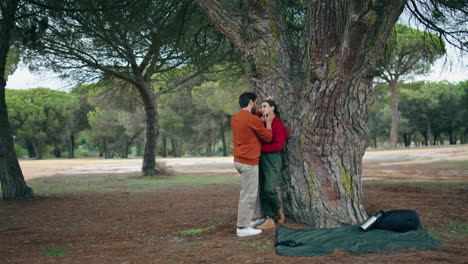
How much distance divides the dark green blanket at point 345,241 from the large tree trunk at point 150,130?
11254 millimetres

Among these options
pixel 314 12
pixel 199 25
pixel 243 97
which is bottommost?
pixel 243 97

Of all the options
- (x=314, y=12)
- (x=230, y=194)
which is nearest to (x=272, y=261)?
(x=314, y=12)

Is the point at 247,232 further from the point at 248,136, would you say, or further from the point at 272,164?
the point at 248,136

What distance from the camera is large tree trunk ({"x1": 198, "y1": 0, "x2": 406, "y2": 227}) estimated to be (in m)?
4.57

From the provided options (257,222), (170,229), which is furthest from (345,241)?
(170,229)

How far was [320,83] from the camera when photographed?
189 inches

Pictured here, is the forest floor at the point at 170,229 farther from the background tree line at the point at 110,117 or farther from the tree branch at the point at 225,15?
the background tree line at the point at 110,117

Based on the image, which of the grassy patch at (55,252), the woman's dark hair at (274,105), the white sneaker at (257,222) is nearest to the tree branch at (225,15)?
the woman's dark hair at (274,105)

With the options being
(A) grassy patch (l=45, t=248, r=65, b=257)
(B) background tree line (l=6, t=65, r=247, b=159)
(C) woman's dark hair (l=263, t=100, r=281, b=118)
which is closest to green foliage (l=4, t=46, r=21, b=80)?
(A) grassy patch (l=45, t=248, r=65, b=257)

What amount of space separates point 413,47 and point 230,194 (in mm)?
25853

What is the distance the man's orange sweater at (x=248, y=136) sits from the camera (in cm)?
482

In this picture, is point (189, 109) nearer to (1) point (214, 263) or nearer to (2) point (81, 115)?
(2) point (81, 115)

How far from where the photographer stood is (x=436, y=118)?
47.6m

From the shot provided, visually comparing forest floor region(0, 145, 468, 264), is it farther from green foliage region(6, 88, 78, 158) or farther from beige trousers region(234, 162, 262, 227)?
green foliage region(6, 88, 78, 158)
